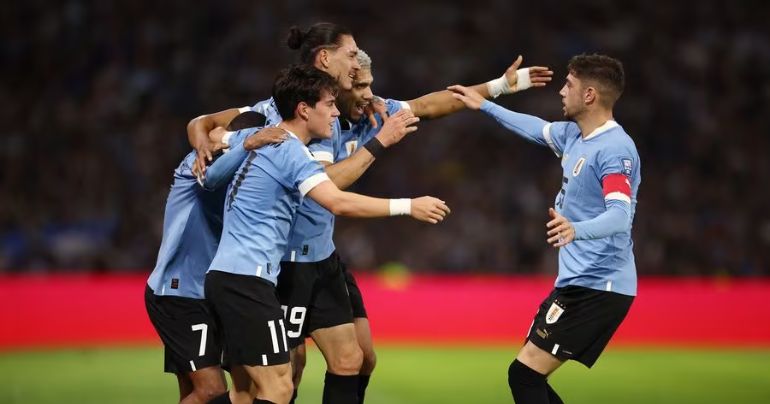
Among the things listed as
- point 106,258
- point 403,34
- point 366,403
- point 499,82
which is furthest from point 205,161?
point 403,34

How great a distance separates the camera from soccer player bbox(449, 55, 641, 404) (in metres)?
5.75

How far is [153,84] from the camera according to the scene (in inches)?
596

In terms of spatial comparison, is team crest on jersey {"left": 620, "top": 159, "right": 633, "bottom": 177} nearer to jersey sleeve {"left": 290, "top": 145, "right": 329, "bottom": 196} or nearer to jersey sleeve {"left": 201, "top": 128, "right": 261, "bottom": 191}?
jersey sleeve {"left": 290, "top": 145, "right": 329, "bottom": 196}

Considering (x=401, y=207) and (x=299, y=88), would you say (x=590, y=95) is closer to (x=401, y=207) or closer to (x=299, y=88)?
(x=401, y=207)

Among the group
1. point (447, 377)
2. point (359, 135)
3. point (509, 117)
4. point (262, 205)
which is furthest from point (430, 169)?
point (262, 205)

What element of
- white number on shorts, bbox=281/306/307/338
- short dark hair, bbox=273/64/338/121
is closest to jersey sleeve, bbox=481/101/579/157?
short dark hair, bbox=273/64/338/121

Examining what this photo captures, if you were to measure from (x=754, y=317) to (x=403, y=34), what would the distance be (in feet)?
23.7

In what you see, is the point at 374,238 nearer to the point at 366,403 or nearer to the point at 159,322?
Answer: the point at 366,403

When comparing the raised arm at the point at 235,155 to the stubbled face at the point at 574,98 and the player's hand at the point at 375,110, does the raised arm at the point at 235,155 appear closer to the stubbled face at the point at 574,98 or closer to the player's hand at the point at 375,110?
the player's hand at the point at 375,110

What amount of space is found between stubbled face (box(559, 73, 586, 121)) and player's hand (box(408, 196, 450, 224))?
4.18ft

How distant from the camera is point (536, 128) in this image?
253 inches

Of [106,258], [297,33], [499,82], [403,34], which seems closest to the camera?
[297,33]

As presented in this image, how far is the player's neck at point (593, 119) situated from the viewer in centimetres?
593

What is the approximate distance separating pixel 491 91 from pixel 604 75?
110 cm
